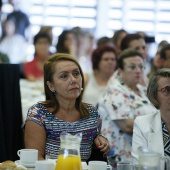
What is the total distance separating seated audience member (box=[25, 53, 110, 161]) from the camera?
3.59m

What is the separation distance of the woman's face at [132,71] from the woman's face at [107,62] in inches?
34.6

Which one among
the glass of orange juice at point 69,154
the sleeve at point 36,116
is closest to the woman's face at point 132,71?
the sleeve at point 36,116

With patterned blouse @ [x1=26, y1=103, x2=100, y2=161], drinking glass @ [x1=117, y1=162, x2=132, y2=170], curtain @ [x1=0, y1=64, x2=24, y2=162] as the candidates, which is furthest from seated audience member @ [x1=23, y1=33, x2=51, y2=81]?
drinking glass @ [x1=117, y1=162, x2=132, y2=170]

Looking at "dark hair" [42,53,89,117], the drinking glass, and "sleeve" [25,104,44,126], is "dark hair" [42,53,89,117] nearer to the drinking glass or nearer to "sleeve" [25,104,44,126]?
"sleeve" [25,104,44,126]

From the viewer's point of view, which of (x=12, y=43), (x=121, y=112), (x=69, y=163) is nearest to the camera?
(x=69, y=163)

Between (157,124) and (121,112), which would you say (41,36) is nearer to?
(121,112)

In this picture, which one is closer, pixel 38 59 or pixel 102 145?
pixel 102 145

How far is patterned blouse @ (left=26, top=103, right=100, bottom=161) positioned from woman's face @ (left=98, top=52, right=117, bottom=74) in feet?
8.92

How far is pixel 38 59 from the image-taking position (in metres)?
7.27

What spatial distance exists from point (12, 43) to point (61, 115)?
5908mm

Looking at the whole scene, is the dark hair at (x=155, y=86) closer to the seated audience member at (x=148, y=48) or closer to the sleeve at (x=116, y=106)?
the sleeve at (x=116, y=106)

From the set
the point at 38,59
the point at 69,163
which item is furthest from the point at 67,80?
the point at 38,59

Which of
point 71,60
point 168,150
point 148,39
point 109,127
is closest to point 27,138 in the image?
point 71,60

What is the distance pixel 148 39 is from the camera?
8070 mm
